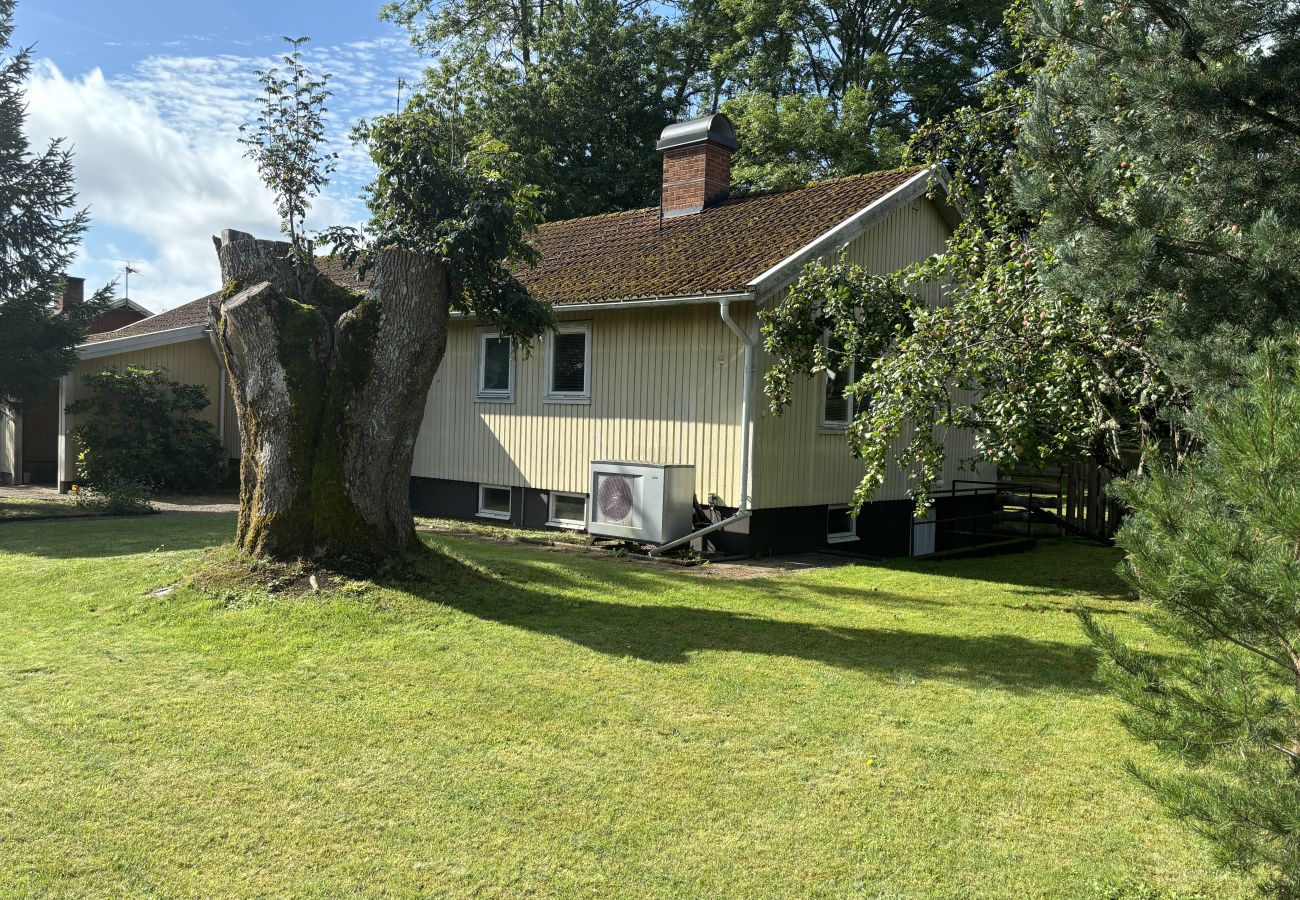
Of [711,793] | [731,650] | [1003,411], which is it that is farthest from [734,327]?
[711,793]

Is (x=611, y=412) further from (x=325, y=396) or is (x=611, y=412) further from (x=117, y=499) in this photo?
(x=117, y=499)

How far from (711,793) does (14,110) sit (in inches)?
767

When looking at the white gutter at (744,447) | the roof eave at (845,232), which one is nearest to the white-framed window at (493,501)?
the white gutter at (744,447)

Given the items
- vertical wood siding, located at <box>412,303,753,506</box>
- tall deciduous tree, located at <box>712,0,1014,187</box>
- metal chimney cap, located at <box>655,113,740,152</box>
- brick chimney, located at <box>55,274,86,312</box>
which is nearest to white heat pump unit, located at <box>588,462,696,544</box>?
vertical wood siding, located at <box>412,303,753,506</box>

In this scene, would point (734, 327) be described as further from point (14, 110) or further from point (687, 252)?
point (14, 110)

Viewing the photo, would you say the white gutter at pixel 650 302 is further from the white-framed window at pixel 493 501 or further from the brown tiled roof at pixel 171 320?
the brown tiled roof at pixel 171 320

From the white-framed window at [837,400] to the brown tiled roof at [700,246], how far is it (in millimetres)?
2087

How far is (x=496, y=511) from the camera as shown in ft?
51.9

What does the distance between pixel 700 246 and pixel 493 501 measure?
18.1 feet

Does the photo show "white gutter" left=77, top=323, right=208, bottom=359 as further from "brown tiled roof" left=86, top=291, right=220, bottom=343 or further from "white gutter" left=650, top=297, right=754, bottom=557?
"white gutter" left=650, top=297, right=754, bottom=557

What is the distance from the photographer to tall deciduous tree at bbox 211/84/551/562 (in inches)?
332

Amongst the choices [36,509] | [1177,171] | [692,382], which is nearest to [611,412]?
[692,382]

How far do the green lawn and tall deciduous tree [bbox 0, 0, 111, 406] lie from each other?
935 cm

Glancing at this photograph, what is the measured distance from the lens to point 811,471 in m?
13.2
